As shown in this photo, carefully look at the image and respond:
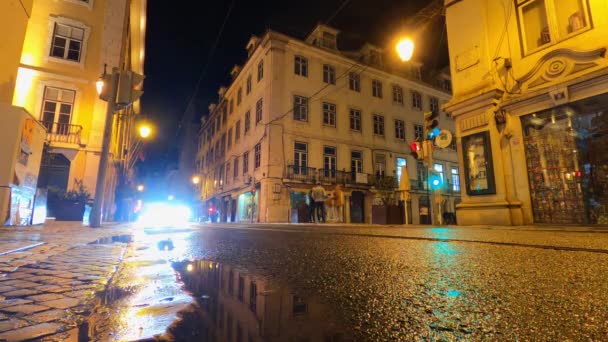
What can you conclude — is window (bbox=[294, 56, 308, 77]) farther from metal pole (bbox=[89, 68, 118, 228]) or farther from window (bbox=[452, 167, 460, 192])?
metal pole (bbox=[89, 68, 118, 228])

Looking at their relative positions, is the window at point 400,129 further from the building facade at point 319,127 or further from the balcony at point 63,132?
the balcony at point 63,132

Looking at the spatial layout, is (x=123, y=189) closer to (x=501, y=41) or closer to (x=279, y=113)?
(x=279, y=113)

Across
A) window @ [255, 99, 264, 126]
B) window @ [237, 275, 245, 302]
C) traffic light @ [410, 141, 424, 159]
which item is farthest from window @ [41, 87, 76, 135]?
window @ [237, 275, 245, 302]

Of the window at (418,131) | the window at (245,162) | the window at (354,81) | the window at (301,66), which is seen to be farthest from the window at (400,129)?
the window at (245,162)

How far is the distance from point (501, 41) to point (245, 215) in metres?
20.6

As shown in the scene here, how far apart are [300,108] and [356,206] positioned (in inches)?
341

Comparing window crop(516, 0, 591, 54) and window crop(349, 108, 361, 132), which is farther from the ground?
window crop(349, 108, 361, 132)

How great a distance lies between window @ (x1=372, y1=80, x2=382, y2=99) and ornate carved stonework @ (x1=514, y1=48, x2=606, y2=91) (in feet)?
59.6

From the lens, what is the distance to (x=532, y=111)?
884 cm

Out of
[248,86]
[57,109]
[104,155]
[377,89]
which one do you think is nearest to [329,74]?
[377,89]

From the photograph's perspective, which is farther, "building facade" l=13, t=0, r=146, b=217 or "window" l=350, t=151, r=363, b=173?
"window" l=350, t=151, r=363, b=173

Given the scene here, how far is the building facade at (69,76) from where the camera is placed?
13555 mm

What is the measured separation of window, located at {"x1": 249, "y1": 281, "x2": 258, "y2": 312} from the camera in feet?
3.92

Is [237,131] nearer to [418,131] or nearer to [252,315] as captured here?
[418,131]
